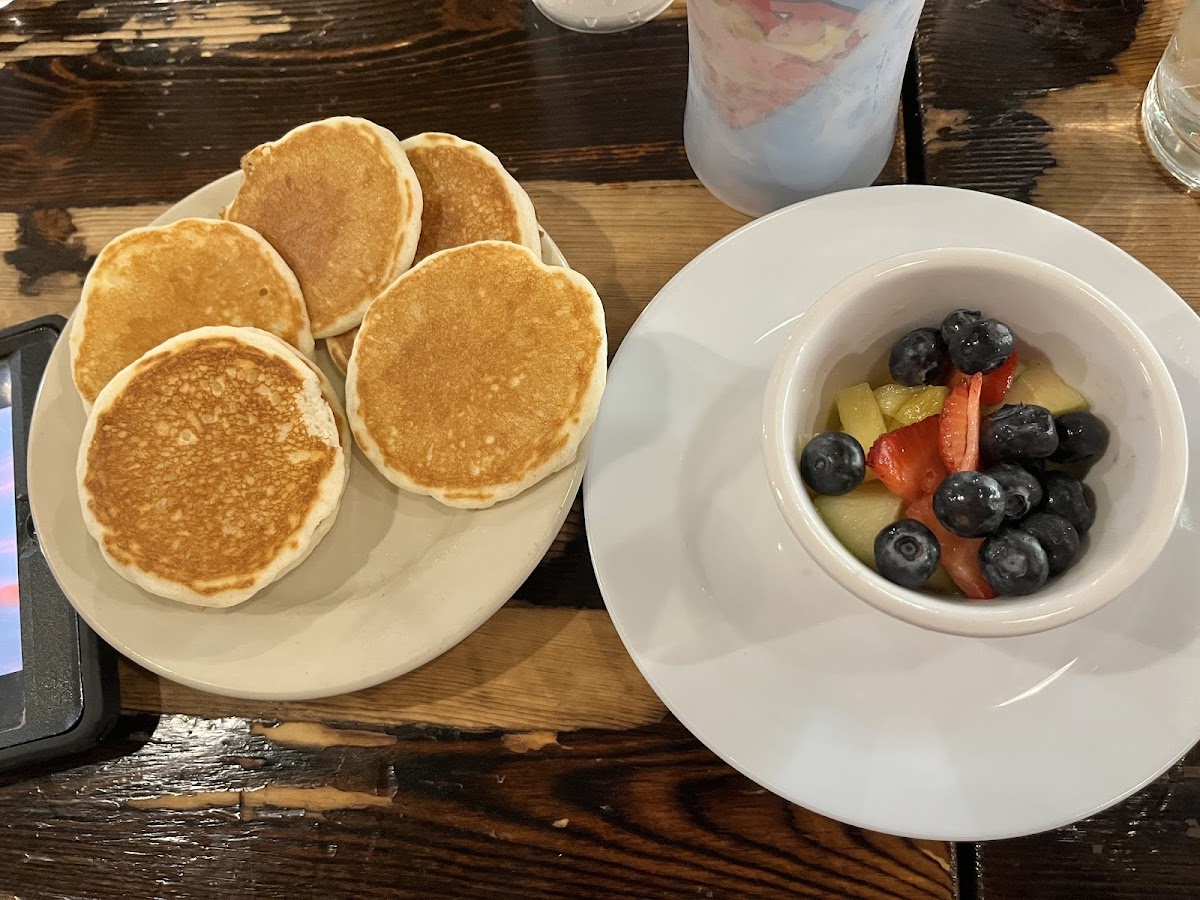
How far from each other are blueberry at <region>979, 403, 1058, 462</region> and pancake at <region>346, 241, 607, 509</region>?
377 millimetres

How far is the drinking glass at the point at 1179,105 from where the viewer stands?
3.37 ft

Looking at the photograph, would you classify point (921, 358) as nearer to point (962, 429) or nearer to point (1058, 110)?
point (962, 429)

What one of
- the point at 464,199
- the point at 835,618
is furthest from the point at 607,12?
the point at 835,618

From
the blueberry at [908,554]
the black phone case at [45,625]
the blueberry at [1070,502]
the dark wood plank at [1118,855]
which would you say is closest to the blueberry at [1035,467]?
the blueberry at [1070,502]

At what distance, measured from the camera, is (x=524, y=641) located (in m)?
0.99

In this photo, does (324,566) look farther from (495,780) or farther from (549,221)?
(549,221)

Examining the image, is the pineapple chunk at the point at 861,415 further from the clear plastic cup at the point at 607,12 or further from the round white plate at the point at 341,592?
the clear plastic cup at the point at 607,12

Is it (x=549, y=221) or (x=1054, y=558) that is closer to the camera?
(x=1054, y=558)

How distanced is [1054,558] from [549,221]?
2.42 feet

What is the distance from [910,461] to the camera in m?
0.74

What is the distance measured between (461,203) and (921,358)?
0.56 m

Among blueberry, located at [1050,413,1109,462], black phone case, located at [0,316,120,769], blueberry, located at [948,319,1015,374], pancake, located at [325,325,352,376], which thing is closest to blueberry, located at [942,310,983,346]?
blueberry, located at [948,319,1015,374]

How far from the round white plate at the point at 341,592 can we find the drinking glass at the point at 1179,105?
827 mm

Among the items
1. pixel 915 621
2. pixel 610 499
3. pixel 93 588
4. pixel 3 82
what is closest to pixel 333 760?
pixel 93 588
